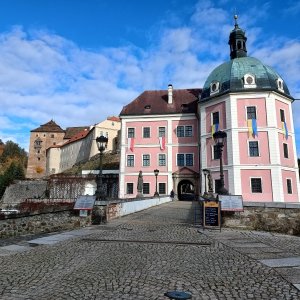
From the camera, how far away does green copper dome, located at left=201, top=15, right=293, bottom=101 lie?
105ft

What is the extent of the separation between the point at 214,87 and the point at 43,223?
26.7 m

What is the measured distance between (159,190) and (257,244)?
2959 cm

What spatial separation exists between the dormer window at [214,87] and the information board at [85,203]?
24642 millimetres

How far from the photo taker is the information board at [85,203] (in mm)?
12384

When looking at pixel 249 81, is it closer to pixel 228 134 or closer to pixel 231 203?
pixel 228 134

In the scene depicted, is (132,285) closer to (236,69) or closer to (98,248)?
(98,248)

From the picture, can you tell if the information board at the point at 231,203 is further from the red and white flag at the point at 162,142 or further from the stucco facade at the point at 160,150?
the red and white flag at the point at 162,142

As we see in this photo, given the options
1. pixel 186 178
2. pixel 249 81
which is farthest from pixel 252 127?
pixel 186 178

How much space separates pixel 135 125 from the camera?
39969 mm

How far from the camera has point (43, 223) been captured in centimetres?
1218

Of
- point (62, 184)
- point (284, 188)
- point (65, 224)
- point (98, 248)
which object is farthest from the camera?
point (62, 184)

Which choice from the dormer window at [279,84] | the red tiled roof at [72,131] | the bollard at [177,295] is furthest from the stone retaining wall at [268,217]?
the red tiled roof at [72,131]

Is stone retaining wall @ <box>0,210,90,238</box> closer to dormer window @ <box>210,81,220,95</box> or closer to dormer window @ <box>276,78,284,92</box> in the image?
dormer window @ <box>210,81,220,95</box>

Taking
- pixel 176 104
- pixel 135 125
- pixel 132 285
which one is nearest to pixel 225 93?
pixel 176 104
